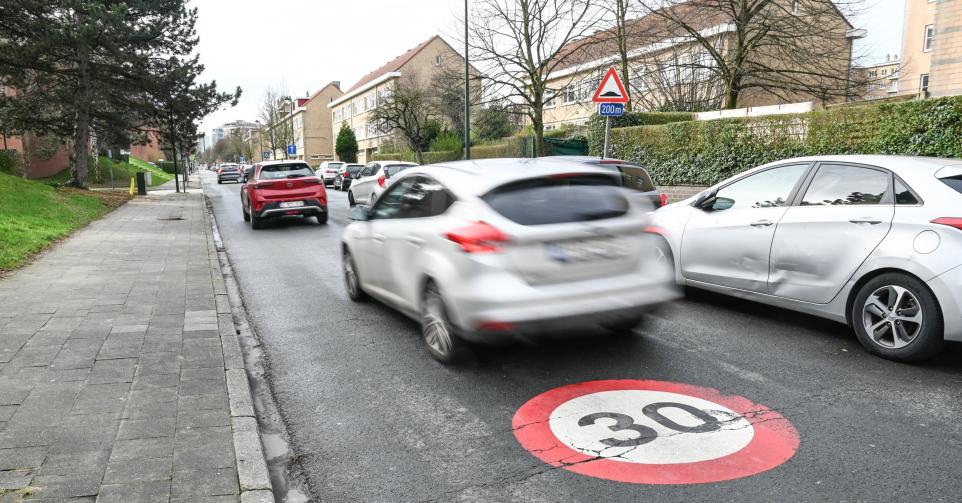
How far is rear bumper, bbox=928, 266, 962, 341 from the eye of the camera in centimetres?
432

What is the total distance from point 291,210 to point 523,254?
11884mm

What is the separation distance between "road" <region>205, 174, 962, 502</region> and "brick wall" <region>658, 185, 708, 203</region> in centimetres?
1204

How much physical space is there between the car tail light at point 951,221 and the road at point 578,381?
1.05 meters

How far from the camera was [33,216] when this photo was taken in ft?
46.3

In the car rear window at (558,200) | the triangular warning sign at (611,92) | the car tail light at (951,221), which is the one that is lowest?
the car tail light at (951,221)

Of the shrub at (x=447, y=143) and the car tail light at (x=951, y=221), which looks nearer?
the car tail light at (x=951, y=221)

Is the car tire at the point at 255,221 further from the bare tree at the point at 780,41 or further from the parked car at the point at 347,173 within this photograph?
the parked car at the point at 347,173

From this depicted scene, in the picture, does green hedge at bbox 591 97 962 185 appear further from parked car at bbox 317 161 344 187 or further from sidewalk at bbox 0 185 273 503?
parked car at bbox 317 161 344 187

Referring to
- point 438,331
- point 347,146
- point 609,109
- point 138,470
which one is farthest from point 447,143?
point 138,470

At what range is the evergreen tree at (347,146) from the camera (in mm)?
67688

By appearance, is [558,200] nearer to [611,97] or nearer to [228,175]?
[611,97]

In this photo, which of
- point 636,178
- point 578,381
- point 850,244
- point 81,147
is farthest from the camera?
point 81,147

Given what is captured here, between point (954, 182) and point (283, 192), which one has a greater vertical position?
point (954, 182)

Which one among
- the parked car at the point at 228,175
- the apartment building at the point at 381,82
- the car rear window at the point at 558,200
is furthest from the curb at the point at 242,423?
the parked car at the point at 228,175
